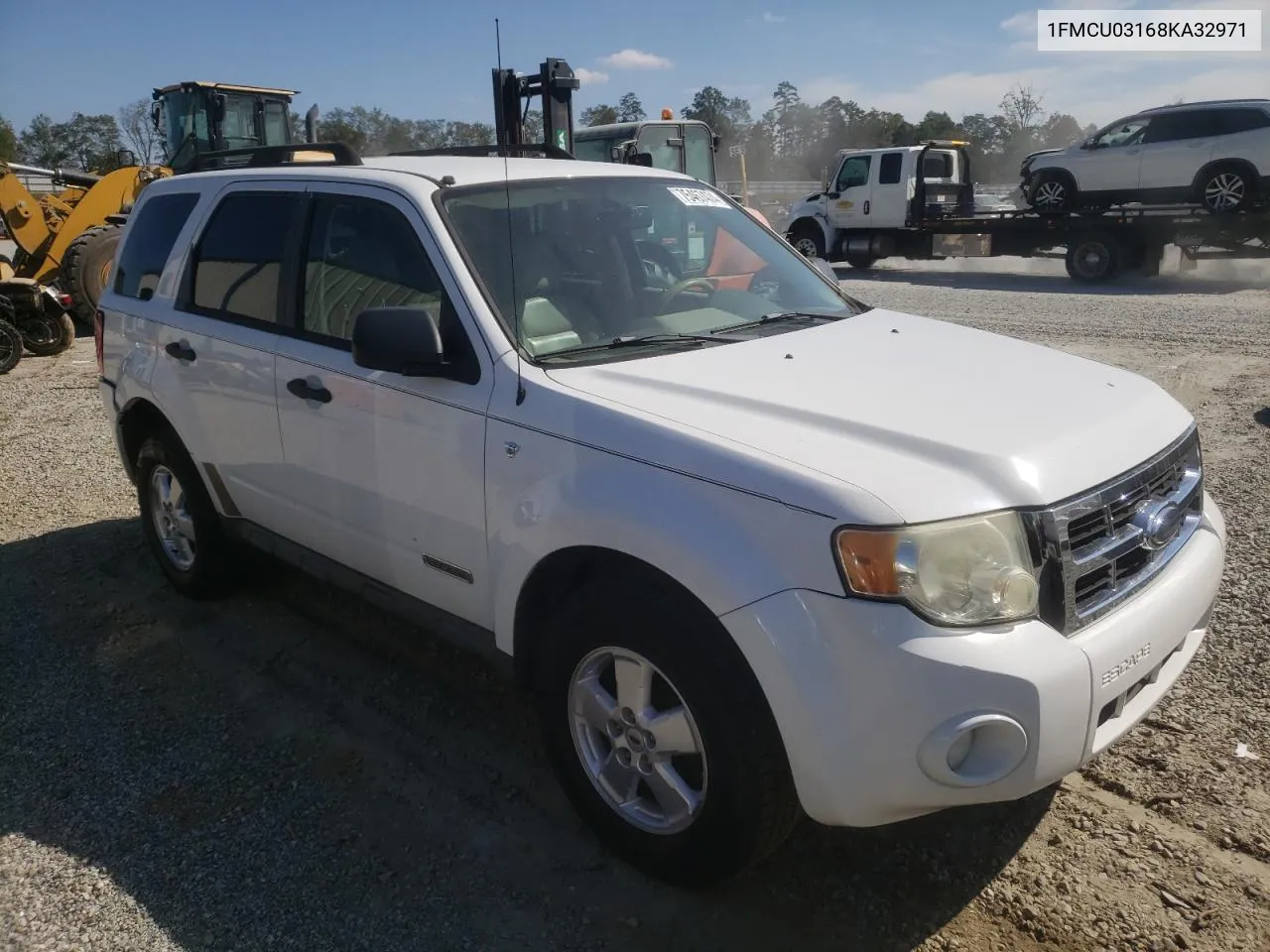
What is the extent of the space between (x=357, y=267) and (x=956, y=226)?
58.7ft

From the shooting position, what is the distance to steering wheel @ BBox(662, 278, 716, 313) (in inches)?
140

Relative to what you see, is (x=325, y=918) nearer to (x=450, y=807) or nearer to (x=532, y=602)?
(x=450, y=807)

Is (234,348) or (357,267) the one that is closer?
(357,267)

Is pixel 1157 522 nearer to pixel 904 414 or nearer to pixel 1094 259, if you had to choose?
pixel 904 414

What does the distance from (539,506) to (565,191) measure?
1.42 meters

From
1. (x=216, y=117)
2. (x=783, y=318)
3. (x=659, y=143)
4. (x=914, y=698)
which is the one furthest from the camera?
(x=659, y=143)

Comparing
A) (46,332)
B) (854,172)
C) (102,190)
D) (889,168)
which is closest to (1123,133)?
(889,168)

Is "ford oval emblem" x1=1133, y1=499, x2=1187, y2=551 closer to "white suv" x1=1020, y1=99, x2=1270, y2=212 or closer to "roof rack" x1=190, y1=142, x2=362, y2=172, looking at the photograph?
"roof rack" x1=190, y1=142, x2=362, y2=172

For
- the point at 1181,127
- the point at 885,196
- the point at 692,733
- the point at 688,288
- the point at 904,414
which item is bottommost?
the point at 692,733

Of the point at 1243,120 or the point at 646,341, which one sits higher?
the point at 1243,120

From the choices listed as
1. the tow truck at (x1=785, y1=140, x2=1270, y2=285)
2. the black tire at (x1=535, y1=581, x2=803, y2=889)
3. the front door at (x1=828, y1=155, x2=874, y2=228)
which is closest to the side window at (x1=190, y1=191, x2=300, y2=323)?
the black tire at (x1=535, y1=581, x2=803, y2=889)

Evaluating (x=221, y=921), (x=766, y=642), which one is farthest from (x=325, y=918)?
(x=766, y=642)

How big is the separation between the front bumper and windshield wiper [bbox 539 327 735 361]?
45.1 inches

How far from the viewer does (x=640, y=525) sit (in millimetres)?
2523
